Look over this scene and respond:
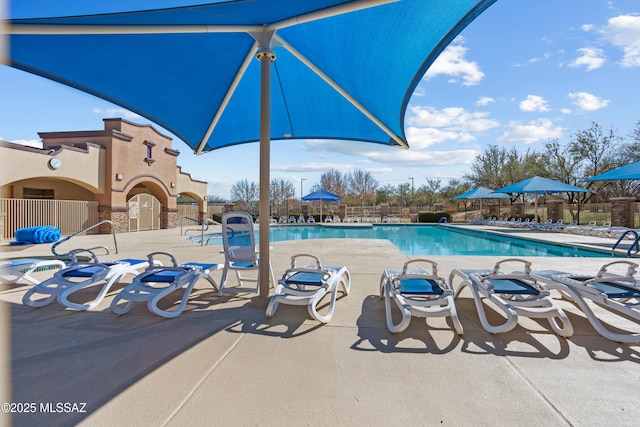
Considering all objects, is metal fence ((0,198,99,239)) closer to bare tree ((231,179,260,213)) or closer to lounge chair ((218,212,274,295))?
lounge chair ((218,212,274,295))

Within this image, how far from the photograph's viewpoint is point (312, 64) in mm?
4332

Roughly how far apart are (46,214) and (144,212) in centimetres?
473

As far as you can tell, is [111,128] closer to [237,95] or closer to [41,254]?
[41,254]

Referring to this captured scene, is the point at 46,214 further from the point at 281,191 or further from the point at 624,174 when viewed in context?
the point at 281,191

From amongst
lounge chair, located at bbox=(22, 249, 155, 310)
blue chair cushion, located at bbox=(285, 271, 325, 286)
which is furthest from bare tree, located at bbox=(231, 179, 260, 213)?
blue chair cushion, located at bbox=(285, 271, 325, 286)

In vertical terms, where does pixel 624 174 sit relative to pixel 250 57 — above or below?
below

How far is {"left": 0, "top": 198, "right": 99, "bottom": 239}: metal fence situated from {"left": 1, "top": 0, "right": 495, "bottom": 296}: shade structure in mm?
10926

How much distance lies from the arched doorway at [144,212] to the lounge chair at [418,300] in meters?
16.7

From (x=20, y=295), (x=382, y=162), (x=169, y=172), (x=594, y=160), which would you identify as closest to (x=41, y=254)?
(x=20, y=295)

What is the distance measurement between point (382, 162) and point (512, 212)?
23.3 meters

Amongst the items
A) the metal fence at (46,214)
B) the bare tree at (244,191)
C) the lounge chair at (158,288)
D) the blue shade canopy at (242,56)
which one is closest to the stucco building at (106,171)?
the metal fence at (46,214)

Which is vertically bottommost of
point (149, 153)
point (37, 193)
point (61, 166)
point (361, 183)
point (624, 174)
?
point (37, 193)

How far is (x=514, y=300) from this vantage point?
3.47 meters

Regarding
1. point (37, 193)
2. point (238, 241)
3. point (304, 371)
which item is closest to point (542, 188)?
point (238, 241)
